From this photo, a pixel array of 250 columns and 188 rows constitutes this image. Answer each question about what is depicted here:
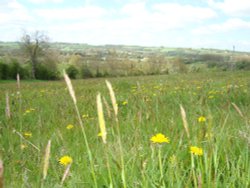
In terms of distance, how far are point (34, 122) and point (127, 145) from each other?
2.58m

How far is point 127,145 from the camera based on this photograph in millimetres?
2709

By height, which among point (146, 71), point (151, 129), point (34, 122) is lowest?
point (146, 71)

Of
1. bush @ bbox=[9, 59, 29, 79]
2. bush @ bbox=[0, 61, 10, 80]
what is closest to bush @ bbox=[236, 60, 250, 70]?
bush @ bbox=[9, 59, 29, 79]

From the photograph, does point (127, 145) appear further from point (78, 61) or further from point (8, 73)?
point (78, 61)

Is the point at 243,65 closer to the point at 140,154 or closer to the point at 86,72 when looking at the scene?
the point at 86,72

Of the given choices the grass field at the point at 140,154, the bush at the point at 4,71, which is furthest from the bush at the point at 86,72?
the grass field at the point at 140,154

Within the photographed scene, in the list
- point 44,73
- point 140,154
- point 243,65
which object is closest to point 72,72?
point 44,73

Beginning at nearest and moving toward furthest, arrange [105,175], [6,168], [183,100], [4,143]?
[105,175], [6,168], [4,143], [183,100]

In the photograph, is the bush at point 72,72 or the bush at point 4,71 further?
the bush at point 72,72

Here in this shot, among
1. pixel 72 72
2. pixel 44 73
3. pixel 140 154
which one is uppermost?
pixel 140 154

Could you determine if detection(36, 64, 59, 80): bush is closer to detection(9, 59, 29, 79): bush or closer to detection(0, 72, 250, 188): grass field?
detection(9, 59, 29, 79): bush

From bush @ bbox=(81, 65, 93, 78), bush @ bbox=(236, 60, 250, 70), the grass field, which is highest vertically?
the grass field

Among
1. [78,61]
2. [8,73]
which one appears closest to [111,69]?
[78,61]

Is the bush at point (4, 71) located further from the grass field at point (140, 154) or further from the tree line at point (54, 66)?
the grass field at point (140, 154)
